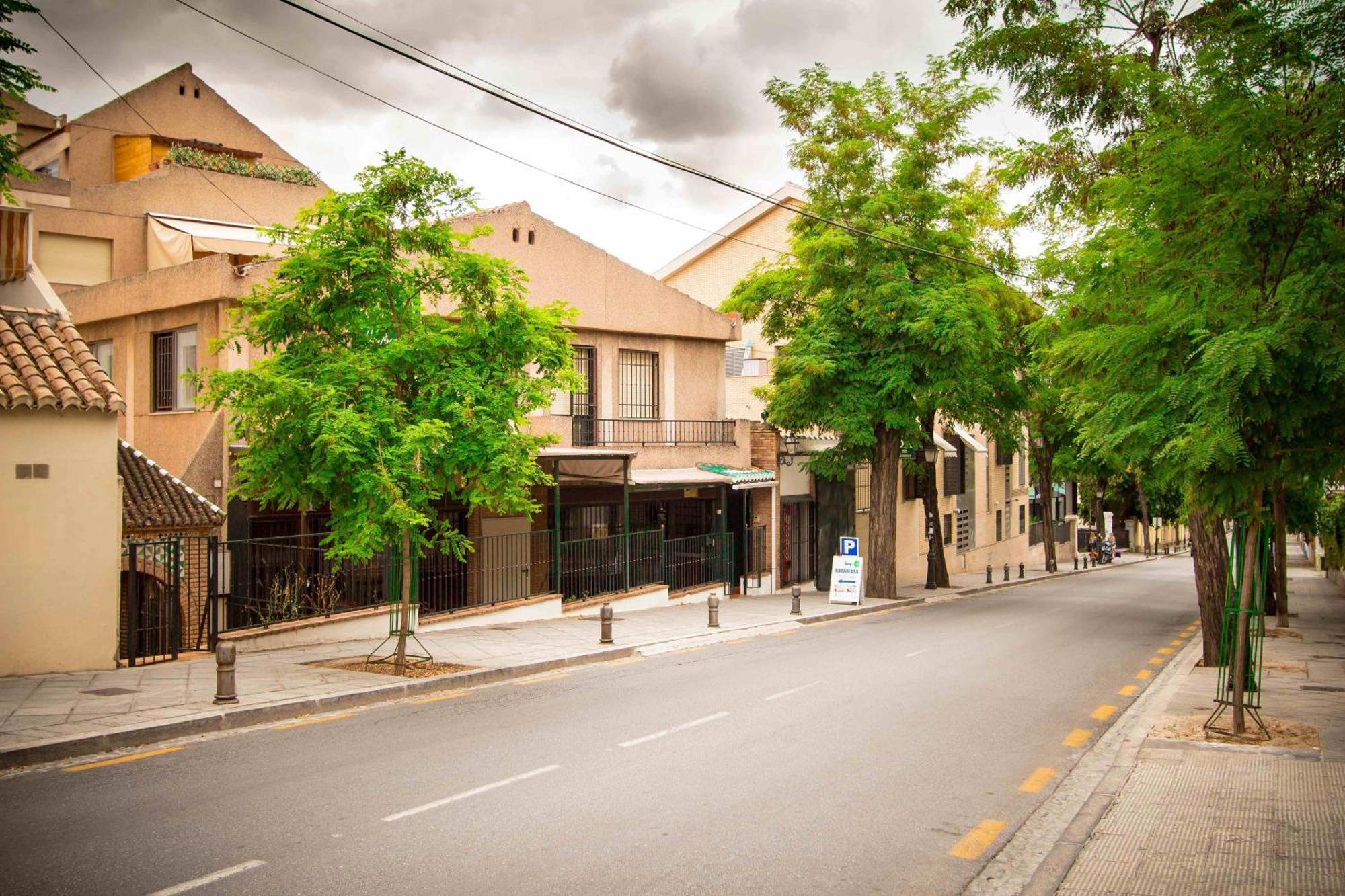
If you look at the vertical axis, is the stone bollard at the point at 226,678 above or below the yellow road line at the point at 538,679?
above

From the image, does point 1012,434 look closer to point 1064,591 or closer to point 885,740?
point 1064,591

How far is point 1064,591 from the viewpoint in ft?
110

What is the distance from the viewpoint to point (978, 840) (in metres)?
7.02

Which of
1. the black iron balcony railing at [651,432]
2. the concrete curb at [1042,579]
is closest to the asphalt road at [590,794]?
the black iron balcony railing at [651,432]

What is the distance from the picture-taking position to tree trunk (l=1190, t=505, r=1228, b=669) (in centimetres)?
1505

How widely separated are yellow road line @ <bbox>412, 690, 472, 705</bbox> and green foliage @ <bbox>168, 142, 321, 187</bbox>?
67.9ft

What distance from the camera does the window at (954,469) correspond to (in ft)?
133

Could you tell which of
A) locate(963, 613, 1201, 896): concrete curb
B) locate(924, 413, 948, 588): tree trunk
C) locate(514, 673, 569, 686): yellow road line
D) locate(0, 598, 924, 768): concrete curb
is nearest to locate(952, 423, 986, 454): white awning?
locate(924, 413, 948, 588): tree trunk

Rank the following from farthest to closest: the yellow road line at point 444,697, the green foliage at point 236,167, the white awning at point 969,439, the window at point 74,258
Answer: the white awning at point 969,439, the green foliage at point 236,167, the window at point 74,258, the yellow road line at point 444,697

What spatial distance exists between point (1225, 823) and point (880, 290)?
18.8 m

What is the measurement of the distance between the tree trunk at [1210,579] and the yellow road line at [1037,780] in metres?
7.32

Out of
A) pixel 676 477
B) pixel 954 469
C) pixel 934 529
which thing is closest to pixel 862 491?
pixel 934 529

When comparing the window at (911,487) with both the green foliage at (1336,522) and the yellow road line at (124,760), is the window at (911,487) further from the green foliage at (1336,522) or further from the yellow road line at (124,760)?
the yellow road line at (124,760)

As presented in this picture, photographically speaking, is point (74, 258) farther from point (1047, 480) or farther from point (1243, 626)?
point (1047, 480)
